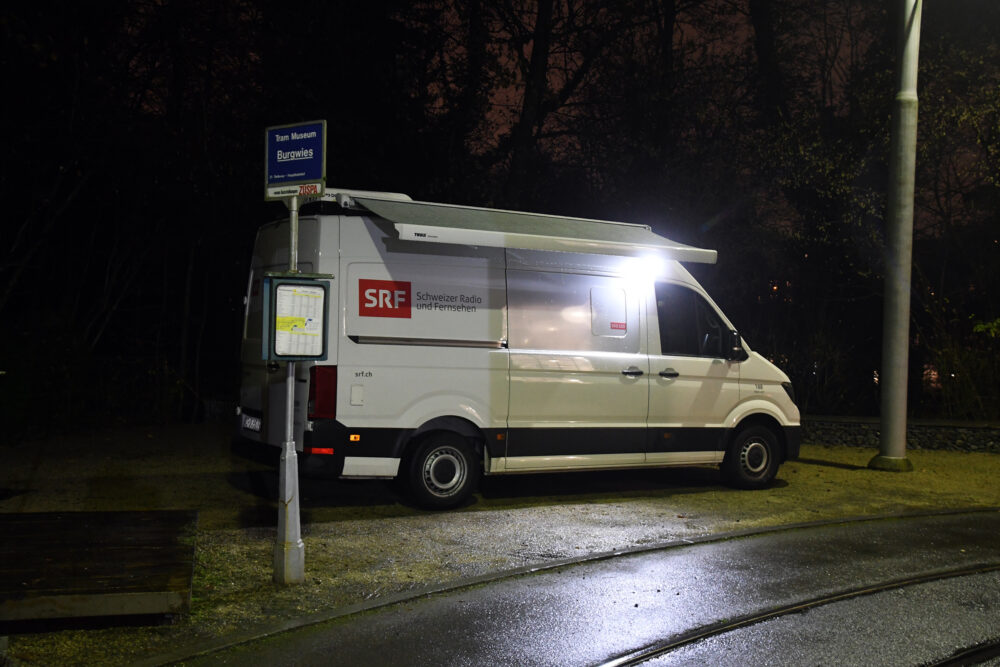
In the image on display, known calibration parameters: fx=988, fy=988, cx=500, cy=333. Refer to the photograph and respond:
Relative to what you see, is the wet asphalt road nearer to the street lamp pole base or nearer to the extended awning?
the extended awning

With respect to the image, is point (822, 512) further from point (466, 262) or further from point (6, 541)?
point (6, 541)

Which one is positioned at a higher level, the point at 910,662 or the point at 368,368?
the point at 368,368

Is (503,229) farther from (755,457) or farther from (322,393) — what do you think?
(755,457)

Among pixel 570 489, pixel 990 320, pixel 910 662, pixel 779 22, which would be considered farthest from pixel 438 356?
pixel 779 22

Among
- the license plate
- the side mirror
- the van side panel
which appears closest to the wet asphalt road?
the van side panel

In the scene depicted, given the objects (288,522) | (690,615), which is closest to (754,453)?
(690,615)

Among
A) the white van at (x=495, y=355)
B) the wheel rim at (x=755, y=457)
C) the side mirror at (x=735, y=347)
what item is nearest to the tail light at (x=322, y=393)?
the white van at (x=495, y=355)

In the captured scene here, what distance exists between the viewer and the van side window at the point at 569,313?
8789 mm

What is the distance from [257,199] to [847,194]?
9156 mm

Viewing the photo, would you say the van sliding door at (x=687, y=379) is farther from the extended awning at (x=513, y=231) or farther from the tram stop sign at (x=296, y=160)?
the tram stop sign at (x=296, y=160)

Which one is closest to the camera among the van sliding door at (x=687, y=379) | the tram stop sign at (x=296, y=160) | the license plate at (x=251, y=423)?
the tram stop sign at (x=296, y=160)

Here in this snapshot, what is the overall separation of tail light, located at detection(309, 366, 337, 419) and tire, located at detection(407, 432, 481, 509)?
2.94 feet

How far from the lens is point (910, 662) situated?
4770mm

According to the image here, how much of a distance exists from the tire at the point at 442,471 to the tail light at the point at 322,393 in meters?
0.90
